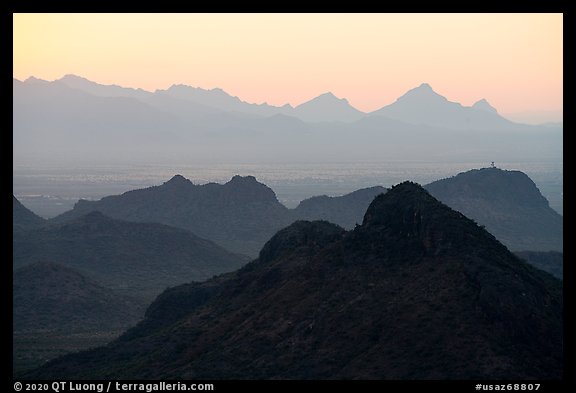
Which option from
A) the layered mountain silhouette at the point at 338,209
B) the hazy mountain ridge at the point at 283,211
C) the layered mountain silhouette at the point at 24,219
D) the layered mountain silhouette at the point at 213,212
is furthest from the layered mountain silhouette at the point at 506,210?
the layered mountain silhouette at the point at 24,219

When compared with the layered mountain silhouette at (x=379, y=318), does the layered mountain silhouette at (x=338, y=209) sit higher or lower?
lower

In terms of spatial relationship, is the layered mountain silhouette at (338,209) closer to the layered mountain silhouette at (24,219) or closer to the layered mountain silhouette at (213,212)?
the layered mountain silhouette at (213,212)

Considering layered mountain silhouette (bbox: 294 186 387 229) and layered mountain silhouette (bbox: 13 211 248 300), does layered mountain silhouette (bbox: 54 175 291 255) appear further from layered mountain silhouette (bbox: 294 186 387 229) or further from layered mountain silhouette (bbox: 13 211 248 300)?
layered mountain silhouette (bbox: 13 211 248 300)

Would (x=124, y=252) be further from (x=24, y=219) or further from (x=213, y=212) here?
(x=213, y=212)

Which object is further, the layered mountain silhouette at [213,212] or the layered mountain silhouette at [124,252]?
the layered mountain silhouette at [213,212]

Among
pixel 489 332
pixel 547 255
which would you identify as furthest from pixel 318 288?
pixel 547 255

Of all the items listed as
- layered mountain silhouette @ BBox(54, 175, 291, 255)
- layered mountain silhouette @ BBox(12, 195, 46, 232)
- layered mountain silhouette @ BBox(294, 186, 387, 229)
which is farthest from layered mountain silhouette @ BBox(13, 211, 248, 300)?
layered mountain silhouette @ BBox(294, 186, 387, 229)
